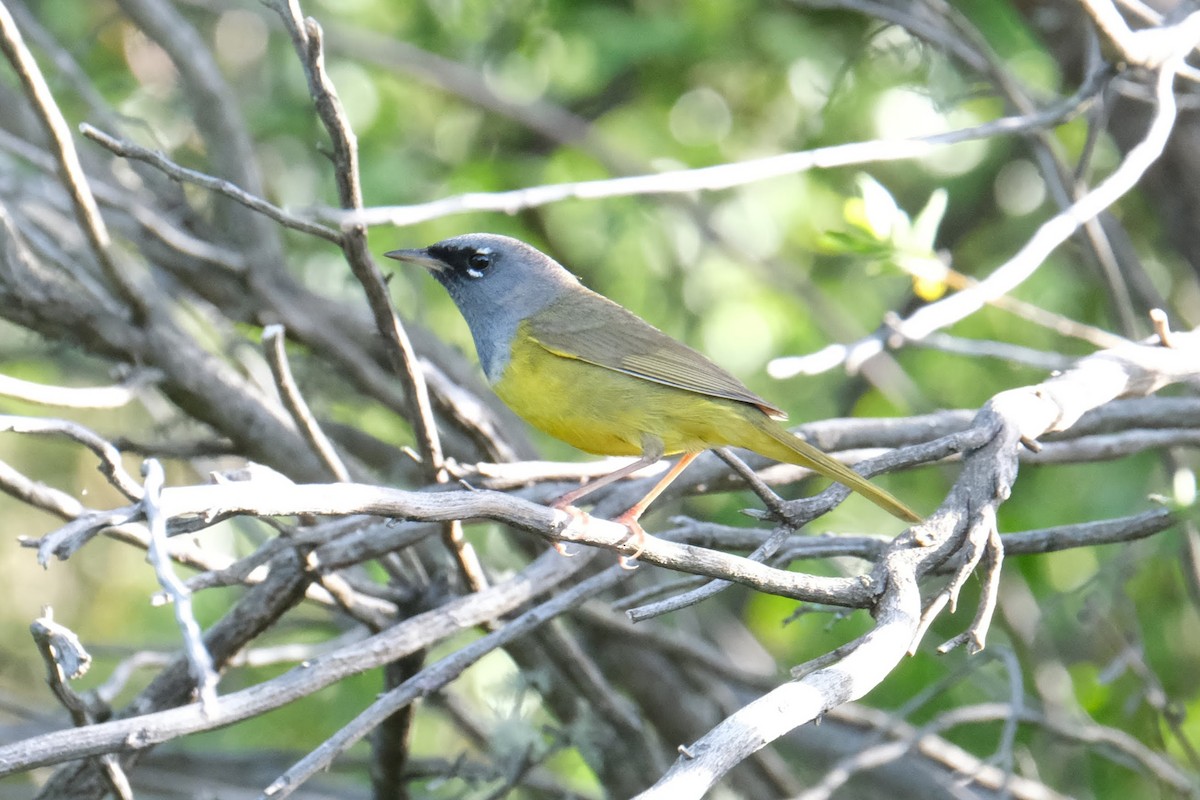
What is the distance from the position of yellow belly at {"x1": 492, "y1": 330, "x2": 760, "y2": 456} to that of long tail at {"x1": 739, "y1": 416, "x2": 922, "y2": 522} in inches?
6.1

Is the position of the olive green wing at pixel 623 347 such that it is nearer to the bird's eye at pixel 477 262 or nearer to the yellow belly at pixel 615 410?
the yellow belly at pixel 615 410

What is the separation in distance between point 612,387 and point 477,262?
1018mm

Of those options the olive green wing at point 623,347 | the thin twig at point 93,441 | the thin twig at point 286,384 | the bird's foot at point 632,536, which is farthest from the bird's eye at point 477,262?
the thin twig at point 93,441

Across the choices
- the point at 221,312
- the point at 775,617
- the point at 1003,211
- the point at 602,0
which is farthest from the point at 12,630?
the point at 1003,211

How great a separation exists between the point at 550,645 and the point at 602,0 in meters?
4.31

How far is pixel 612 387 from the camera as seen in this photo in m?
4.02

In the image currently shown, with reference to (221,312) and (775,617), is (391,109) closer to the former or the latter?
(221,312)

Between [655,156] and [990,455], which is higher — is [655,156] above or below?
above

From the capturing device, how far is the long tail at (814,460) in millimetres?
3201

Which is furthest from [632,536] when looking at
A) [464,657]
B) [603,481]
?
[603,481]

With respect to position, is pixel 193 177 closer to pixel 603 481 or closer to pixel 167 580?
pixel 167 580

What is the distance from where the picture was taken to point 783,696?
206cm

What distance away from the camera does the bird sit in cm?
370

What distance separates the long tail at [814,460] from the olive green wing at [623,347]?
10cm
